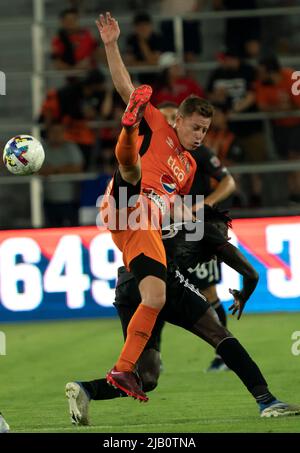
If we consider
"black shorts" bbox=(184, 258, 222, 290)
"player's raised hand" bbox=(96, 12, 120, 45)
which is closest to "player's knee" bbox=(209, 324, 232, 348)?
"player's raised hand" bbox=(96, 12, 120, 45)

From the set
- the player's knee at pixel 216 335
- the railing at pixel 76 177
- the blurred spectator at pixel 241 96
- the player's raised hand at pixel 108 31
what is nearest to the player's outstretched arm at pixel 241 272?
the player's knee at pixel 216 335

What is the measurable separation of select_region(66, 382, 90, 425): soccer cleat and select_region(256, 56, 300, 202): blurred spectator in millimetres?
10086

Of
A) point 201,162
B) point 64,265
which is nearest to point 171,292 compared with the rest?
point 201,162

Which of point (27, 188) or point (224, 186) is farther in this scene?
point (27, 188)

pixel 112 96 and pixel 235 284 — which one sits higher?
pixel 112 96

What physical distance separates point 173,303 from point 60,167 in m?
9.40

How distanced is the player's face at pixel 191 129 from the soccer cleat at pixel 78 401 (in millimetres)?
1810

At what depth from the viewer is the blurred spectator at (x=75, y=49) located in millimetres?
17812

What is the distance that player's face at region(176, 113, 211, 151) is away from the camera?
748 cm

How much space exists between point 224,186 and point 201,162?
0.34 metres

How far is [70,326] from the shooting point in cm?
1396

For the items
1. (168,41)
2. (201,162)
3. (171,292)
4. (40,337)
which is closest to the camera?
(171,292)

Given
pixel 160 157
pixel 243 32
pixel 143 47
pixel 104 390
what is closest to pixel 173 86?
pixel 143 47

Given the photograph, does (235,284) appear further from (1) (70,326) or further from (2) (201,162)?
(2) (201,162)
